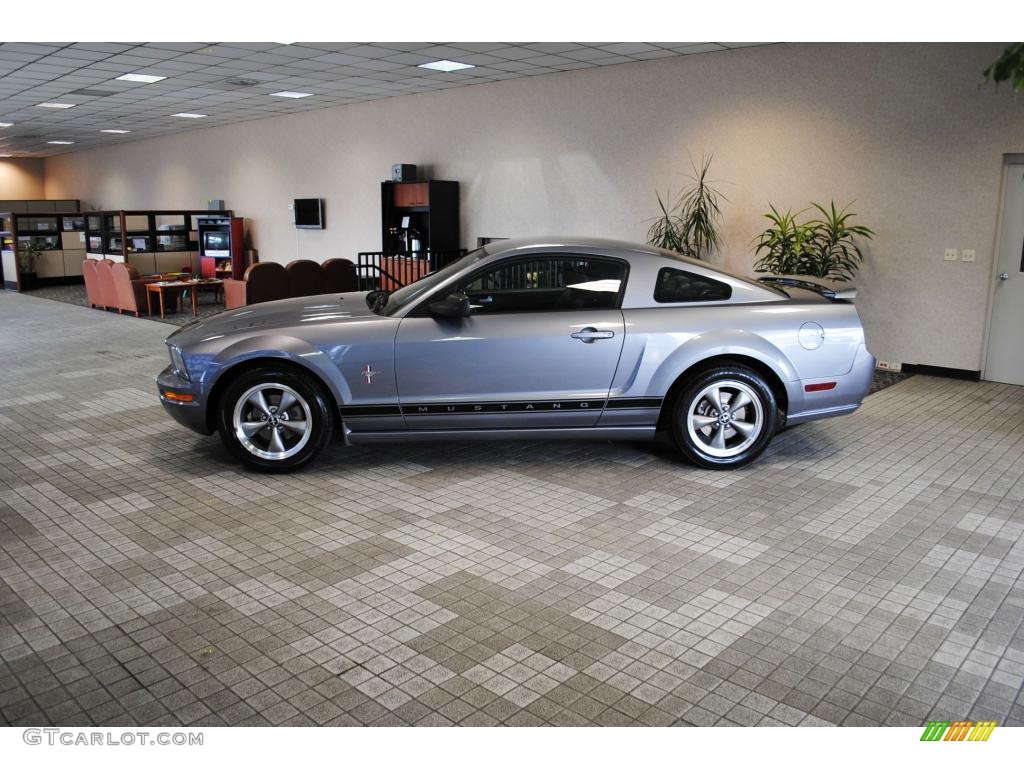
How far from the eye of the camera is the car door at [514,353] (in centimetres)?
466

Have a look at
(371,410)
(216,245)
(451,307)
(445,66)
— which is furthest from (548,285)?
(216,245)

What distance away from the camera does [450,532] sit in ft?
13.1

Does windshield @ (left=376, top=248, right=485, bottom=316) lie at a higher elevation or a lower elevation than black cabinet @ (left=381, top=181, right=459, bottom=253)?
lower

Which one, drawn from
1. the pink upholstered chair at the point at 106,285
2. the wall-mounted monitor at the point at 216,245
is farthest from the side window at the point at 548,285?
the wall-mounted monitor at the point at 216,245

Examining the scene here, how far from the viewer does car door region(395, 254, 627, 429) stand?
15.3 ft

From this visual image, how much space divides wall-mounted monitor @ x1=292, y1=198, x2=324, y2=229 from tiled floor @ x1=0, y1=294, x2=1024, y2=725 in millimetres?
9593

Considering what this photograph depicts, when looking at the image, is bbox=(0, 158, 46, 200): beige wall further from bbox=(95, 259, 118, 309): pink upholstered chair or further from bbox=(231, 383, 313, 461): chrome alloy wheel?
bbox=(231, 383, 313, 461): chrome alloy wheel

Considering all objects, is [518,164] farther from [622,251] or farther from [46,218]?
[46,218]

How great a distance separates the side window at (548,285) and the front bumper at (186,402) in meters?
1.69

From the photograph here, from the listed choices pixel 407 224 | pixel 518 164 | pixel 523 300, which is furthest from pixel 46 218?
pixel 523 300

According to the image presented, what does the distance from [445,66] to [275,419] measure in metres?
6.78

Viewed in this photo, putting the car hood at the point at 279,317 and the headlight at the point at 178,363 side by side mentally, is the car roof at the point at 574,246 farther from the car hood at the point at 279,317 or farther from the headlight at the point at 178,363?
the headlight at the point at 178,363

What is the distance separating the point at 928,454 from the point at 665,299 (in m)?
2.11
